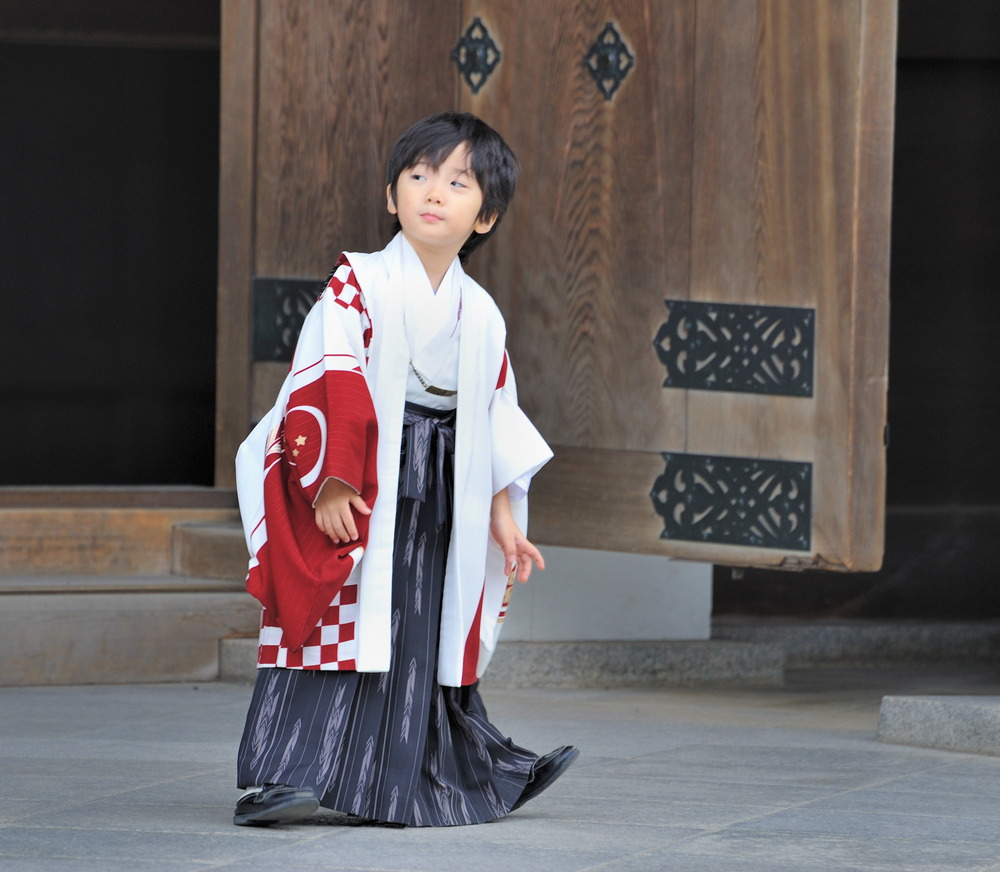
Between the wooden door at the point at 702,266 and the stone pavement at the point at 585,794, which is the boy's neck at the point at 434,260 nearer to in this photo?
the stone pavement at the point at 585,794

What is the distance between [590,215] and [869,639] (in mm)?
1842

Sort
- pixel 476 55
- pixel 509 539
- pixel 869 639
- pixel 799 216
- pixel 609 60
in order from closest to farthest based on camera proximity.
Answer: pixel 509 539 → pixel 799 216 → pixel 609 60 → pixel 476 55 → pixel 869 639

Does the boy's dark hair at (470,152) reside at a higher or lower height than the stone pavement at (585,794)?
higher

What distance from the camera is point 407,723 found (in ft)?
10.2

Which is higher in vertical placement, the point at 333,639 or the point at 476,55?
the point at 476,55

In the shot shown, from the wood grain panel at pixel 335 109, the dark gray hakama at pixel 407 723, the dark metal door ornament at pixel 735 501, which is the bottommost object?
the dark gray hakama at pixel 407 723

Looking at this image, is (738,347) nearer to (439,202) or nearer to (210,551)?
(439,202)

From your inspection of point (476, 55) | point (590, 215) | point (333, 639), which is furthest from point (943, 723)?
point (476, 55)

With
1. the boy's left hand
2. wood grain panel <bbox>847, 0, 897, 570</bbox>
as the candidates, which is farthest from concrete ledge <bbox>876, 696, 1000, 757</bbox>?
the boy's left hand

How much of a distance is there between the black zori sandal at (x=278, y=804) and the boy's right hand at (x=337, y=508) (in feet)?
1.38

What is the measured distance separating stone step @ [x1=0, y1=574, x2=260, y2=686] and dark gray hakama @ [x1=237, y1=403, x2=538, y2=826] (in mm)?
1691

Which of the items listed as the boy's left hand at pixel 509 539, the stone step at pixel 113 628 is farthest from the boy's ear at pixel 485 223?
the stone step at pixel 113 628

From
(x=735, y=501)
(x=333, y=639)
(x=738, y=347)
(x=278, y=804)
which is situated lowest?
(x=278, y=804)

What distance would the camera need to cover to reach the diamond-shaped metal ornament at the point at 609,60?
4441 millimetres
